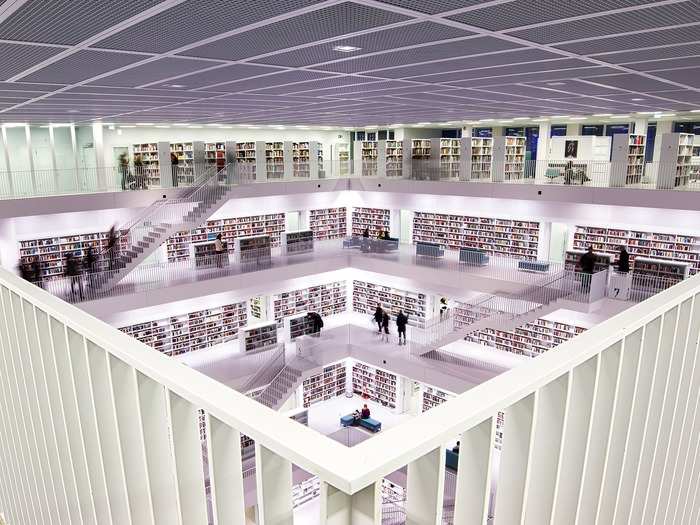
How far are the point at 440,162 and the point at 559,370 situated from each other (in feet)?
53.0

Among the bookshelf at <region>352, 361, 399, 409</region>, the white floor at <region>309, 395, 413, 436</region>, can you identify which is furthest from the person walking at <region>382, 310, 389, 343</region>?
the white floor at <region>309, 395, 413, 436</region>

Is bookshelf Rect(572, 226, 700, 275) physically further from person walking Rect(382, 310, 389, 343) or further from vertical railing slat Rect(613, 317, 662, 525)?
vertical railing slat Rect(613, 317, 662, 525)

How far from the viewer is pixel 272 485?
3.26 feet

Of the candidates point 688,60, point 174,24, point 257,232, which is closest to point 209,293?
point 257,232

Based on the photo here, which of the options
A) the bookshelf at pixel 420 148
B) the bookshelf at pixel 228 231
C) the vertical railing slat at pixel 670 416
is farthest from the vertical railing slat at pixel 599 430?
the bookshelf at pixel 420 148

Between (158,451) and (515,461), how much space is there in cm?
85

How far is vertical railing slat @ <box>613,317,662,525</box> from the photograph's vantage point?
1.52m

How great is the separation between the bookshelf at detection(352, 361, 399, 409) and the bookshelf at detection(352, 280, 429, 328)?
2.01m

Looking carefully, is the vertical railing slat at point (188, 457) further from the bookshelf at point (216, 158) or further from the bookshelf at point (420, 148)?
the bookshelf at point (420, 148)

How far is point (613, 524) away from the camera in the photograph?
151 cm

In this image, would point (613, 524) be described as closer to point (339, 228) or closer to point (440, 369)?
point (440, 369)

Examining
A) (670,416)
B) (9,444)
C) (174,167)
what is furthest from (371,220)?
(670,416)

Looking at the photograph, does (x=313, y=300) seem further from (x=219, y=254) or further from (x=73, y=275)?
(x=73, y=275)

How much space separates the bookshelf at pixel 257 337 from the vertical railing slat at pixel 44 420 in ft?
44.0
